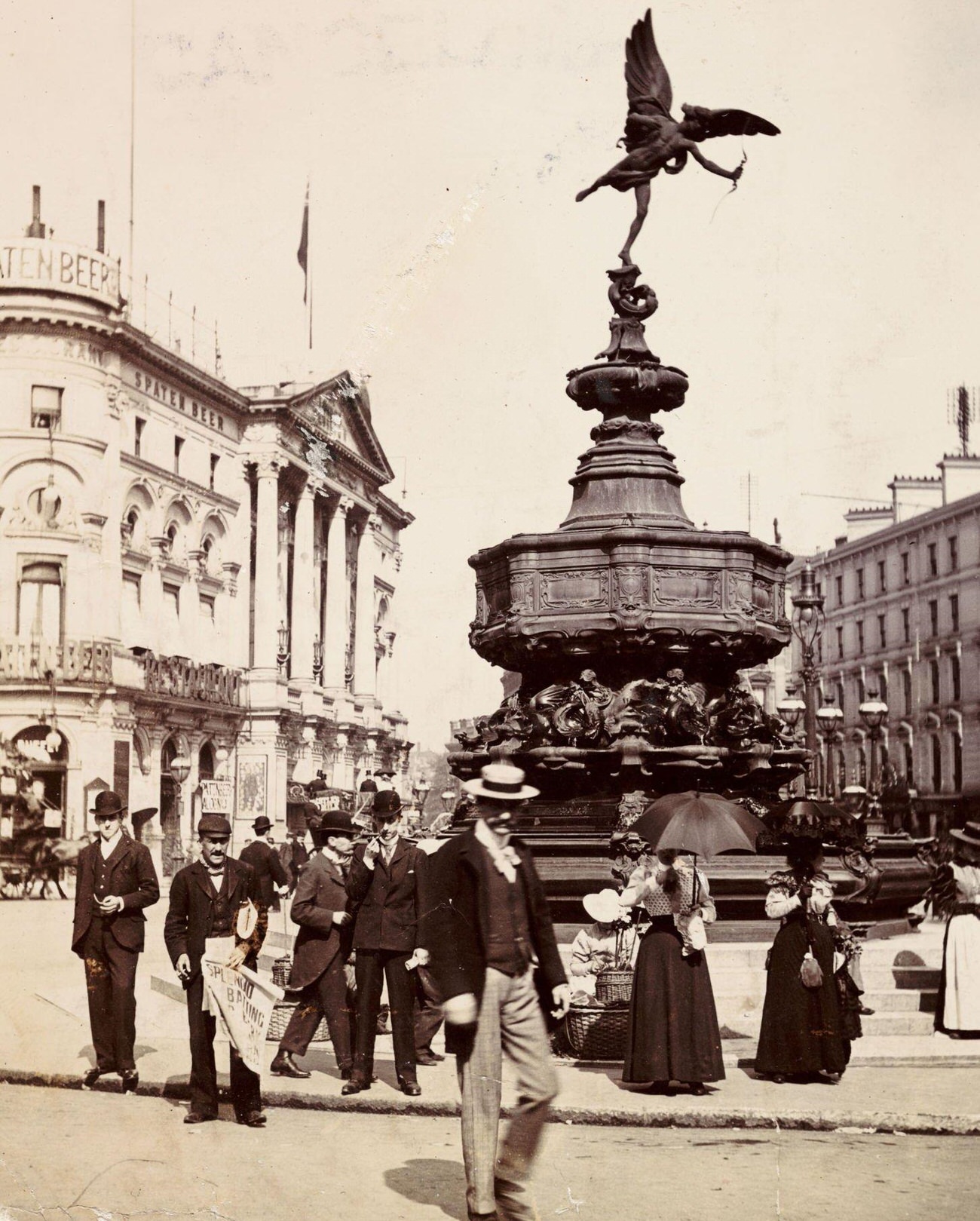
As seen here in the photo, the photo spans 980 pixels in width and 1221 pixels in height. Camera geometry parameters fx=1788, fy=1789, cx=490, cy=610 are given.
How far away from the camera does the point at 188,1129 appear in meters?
9.32

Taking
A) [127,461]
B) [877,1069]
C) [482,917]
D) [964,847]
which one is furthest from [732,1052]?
[127,461]

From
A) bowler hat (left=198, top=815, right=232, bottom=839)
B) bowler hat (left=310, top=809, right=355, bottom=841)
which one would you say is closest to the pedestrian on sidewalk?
bowler hat (left=310, top=809, right=355, bottom=841)

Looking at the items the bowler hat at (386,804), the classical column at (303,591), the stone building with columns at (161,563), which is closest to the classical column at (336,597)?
the stone building with columns at (161,563)

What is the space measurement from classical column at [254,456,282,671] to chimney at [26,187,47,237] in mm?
14547

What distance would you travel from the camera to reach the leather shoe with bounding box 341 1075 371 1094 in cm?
1038

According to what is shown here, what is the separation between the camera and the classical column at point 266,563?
64938 millimetres

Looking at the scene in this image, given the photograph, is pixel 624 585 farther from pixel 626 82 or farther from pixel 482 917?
pixel 482 917

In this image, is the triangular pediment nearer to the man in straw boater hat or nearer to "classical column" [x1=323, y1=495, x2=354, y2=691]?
"classical column" [x1=323, y1=495, x2=354, y2=691]

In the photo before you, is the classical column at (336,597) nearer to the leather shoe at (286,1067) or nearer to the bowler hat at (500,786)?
the leather shoe at (286,1067)

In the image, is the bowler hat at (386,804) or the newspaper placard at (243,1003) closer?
the newspaper placard at (243,1003)

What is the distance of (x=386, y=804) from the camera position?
11.4 m

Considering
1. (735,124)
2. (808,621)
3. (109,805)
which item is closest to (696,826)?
(109,805)

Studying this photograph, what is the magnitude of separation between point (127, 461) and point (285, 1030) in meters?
42.1

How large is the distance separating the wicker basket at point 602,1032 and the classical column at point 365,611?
6797 cm
